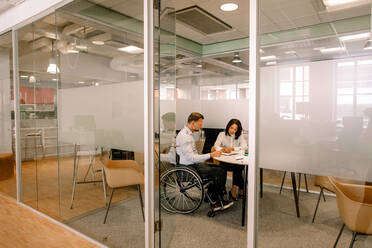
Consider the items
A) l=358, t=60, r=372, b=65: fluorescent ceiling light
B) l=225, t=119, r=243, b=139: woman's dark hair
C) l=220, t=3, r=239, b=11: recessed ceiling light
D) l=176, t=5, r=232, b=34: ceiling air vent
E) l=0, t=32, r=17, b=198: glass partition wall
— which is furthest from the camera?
l=225, t=119, r=243, b=139: woman's dark hair

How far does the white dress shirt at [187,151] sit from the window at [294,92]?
1606 millimetres

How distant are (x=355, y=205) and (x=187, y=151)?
194 cm

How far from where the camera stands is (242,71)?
5.10 metres

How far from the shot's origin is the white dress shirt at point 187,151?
10.0 feet

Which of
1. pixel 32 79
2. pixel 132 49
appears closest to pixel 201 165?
pixel 132 49

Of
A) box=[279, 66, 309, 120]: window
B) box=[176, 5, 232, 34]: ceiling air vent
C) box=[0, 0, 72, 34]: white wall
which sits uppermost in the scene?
box=[176, 5, 232, 34]: ceiling air vent

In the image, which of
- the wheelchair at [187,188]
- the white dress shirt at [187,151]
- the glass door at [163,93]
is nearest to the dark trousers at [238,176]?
the wheelchair at [187,188]

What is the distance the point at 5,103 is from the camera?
3709 mm

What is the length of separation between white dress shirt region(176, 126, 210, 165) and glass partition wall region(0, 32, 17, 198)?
253 centimetres

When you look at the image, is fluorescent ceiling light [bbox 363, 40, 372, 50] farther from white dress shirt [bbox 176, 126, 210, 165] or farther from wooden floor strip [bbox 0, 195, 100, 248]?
wooden floor strip [bbox 0, 195, 100, 248]

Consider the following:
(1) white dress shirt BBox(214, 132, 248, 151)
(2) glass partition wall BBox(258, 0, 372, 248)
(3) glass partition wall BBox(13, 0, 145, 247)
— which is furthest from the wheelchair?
(2) glass partition wall BBox(258, 0, 372, 248)

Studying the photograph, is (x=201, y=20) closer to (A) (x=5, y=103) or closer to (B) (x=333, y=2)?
(B) (x=333, y=2)

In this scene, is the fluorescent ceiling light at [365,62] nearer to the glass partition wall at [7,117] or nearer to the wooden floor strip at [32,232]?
the wooden floor strip at [32,232]

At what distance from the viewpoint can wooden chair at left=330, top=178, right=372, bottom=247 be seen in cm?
135
